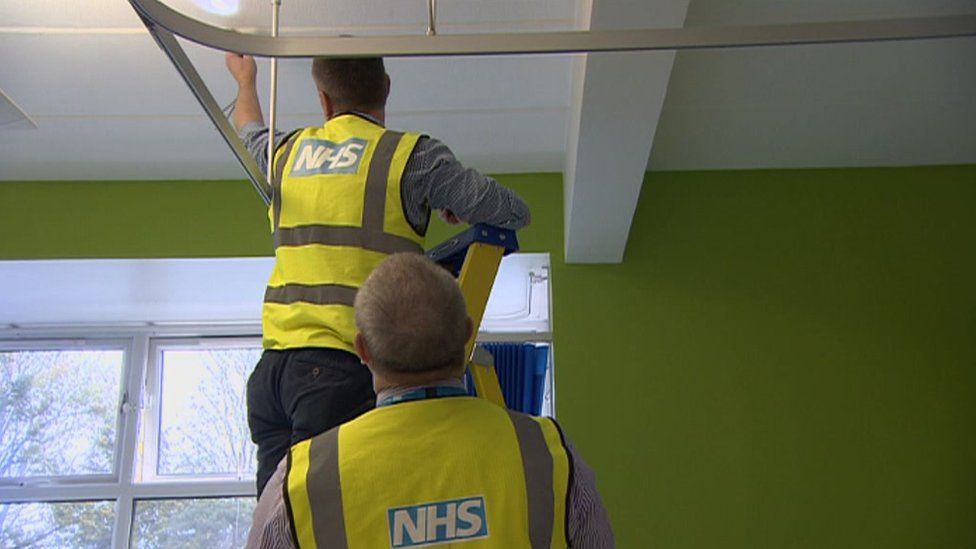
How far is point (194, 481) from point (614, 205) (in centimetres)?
221

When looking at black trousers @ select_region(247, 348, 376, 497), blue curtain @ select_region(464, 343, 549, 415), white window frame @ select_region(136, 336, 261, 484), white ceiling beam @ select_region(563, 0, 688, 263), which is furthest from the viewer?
white window frame @ select_region(136, 336, 261, 484)

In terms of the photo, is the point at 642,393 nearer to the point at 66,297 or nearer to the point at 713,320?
the point at 713,320

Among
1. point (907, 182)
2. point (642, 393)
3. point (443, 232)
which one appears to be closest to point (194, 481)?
point (443, 232)

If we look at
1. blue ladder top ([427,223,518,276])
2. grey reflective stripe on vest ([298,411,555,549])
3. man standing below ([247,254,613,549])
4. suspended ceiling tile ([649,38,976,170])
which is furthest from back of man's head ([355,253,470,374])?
suspended ceiling tile ([649,38,976,170])

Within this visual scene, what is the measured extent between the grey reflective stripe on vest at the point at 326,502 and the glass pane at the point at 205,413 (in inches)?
125

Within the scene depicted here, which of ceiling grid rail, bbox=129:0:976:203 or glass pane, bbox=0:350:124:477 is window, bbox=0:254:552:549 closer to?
glass pane, bbox=0:350:124:477

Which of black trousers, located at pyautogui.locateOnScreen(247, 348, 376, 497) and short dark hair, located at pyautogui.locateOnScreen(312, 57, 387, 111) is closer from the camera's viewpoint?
black trousers, located at pyautogui.locateOnScreen(247, 348, 376, 497)

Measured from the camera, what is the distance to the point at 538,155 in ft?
11.8

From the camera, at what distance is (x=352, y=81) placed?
6.07ft

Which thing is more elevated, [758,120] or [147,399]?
[758,120]

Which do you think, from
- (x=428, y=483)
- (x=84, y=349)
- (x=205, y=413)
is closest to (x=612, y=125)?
(x=428, y=483)

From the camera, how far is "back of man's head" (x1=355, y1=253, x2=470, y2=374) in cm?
129

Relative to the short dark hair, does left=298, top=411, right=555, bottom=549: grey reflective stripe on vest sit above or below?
below

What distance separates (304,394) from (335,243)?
26cm
